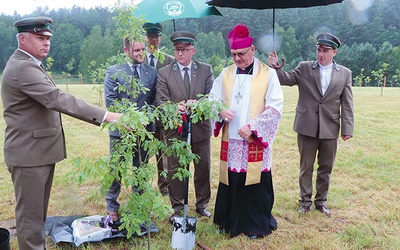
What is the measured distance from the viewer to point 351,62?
46.7m

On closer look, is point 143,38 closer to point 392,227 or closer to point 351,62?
point 392,227

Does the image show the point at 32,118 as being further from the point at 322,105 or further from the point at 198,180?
the point at 322,105

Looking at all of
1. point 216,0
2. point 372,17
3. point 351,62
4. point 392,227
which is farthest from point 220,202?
point 372,17

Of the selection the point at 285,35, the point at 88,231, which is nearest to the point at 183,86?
the point at 88,231

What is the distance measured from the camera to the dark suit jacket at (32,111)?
2.55 metres

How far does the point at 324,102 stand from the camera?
407 centimetres

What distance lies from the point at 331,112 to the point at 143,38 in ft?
8.46

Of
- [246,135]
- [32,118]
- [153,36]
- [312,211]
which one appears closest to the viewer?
[32,118]

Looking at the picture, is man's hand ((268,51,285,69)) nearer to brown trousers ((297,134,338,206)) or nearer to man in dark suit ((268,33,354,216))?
man in dark suit ((268,33,354,216))

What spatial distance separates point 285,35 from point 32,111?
52.1 m

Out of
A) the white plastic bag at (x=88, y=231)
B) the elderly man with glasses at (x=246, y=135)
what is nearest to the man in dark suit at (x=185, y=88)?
the elderly man with glasses at (x=246, y=135)

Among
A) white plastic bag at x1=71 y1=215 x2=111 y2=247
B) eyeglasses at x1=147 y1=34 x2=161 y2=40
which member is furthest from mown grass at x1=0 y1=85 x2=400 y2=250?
eyeglasses at x1=147 y1=34 x2=161 y2=40

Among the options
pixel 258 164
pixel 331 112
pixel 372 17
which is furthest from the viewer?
pixel 372 17

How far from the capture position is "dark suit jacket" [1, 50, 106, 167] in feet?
8.37
